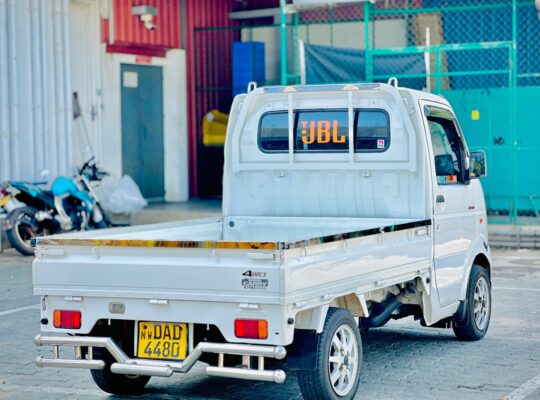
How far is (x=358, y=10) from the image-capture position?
65.3 feet

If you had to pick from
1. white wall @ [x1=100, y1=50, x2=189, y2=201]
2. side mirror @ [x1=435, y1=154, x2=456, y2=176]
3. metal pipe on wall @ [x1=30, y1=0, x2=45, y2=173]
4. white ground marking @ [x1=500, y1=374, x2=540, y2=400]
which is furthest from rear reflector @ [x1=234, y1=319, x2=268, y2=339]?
white wall @ [x1=100, y1=50, x2=189, y2=201]

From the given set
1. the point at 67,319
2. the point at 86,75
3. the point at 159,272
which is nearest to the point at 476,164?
the point at 159,272

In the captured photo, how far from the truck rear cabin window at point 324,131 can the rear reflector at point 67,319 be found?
2.54 metres

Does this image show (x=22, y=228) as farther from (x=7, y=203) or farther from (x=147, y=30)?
(x=147, y=30)

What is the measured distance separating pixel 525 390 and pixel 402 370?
40.1 inches

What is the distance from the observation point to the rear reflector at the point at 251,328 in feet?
19.6

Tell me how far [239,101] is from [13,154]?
28.3 feet

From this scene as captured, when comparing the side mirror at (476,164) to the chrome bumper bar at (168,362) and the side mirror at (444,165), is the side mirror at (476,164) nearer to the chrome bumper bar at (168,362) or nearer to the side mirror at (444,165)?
the side mirror at (444,165)

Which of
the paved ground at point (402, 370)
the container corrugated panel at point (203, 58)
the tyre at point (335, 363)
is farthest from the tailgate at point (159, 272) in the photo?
the container corrugated panel at point (203, 58)

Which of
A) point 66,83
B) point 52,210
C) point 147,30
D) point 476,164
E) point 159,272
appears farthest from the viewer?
point 147,30

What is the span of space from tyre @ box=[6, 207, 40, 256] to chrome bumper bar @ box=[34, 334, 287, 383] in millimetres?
8443

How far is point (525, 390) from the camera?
23.2ft

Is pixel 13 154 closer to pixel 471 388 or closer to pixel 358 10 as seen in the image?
pixel 358 10

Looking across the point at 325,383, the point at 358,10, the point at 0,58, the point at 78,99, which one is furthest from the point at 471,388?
the point at 358,10
